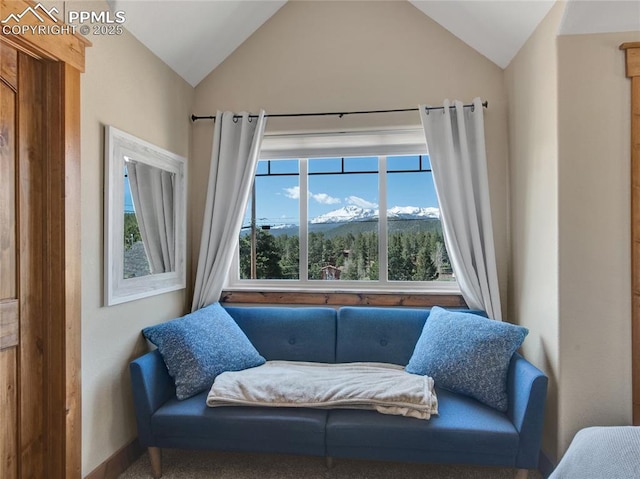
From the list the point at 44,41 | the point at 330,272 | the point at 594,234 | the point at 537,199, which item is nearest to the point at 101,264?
the point at 44,41

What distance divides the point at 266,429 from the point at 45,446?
3.18ft

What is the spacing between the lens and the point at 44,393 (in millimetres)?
1668

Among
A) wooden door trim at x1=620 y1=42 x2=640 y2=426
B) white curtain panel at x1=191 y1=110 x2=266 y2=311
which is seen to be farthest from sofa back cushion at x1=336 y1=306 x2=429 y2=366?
wooden door trim at x1=620 y1=42 x2=640 y2=426

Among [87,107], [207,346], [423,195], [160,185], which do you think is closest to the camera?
[87,107]

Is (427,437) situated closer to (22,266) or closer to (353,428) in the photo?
(353,428)

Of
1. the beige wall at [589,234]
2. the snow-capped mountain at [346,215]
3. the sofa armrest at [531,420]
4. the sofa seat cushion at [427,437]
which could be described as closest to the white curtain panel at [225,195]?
the snow-capped mountain at [346,215]

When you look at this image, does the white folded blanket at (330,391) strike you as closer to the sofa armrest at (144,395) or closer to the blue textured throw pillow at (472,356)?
the blue textured throw pillow at (472,356)

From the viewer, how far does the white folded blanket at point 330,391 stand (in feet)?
6.07

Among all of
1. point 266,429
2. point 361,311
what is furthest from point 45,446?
point 361,311

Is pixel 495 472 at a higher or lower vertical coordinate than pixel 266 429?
lower

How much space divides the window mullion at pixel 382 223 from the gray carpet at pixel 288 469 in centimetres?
122

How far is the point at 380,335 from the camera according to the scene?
2426 millimetres

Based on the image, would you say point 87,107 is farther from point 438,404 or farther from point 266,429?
point 438,404

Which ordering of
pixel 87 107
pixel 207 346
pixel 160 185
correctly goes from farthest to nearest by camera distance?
pixel 160 185 < pixel 207 346 < pixel 87 107
